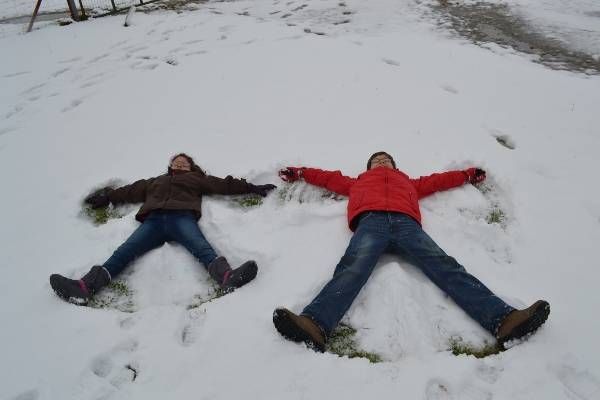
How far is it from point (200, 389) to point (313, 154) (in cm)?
368

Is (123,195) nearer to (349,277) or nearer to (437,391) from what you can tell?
(349,277)

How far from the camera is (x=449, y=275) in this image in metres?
3.80

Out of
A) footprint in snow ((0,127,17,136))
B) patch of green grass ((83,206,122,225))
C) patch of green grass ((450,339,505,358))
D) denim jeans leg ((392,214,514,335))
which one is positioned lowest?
patch of green grass ((450,339,505,358))

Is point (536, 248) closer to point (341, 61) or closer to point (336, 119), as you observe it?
point (336, 119)

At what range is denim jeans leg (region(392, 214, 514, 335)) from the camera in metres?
3.50

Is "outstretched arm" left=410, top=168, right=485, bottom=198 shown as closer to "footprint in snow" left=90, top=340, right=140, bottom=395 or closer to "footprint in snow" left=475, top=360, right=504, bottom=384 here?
"footprint in snow" left=475, top=360, right=504, bottom=384

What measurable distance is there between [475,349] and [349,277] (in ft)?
A: 3.81

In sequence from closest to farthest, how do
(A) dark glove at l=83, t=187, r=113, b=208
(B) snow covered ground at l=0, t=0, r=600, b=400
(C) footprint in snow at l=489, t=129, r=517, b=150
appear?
(B) snow covered ground at l=0, t=0, r=600, b=400, (A) dark glove at l=83, t=187, r=113, b=208, (C) footprint in snow at l=489, t=129, r=517, b=150

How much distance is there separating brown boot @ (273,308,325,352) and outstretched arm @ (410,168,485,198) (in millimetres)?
2418

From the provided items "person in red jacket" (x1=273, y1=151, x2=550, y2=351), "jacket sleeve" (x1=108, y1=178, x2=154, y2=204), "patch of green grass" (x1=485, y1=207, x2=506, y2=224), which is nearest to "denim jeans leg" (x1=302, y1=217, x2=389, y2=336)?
"person in red jacket" (x1=273, y1=151, x2=550, y2=351)

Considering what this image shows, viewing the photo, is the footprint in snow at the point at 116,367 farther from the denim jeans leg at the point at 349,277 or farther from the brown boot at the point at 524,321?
the brown boot at the point at 524,321

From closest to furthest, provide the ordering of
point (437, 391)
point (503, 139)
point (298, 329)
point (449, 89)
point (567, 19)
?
point (437, 391)
point (298, 329)
point (503, 139)
point (449, 89)
point (567, 19)

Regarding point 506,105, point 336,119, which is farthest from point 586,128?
point 336,119

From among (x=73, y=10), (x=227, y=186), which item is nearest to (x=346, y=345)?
(x=227, y=186)
